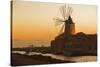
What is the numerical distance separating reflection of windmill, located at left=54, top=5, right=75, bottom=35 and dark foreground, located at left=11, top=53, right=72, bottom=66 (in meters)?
0.37

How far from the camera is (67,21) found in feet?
8.36

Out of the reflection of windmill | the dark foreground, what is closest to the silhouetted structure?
the reflection of windmill

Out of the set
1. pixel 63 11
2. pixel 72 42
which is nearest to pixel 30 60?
pixel 72 42

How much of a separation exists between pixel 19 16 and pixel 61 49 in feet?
2.08

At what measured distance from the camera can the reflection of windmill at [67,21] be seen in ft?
8.29

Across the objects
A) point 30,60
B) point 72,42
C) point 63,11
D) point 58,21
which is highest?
point 63,11

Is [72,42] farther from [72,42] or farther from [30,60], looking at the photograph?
[30,60]

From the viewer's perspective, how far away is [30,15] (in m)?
2.41

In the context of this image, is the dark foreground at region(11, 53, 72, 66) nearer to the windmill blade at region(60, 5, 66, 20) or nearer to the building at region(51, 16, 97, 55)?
the building at region(51, 16, 97, 55)

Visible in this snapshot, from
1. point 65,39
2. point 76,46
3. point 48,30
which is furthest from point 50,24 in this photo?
point 76,46

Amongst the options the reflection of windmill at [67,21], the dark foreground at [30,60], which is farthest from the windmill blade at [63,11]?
the dark foreground at [30,60]

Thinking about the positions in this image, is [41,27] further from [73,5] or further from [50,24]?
[73,5]

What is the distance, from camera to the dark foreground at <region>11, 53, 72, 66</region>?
234 cm

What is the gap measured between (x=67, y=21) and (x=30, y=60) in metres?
0.64
